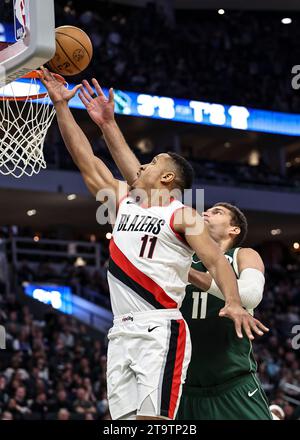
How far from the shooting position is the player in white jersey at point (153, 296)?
466 centimetres

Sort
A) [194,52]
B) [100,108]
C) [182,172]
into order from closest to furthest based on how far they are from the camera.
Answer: [182,172], [100,108], [194,52]

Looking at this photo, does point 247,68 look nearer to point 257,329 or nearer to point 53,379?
point 53,379

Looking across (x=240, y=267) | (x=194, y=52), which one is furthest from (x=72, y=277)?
(x=240, y=267)

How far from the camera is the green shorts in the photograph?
226 inches

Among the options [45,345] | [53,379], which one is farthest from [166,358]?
[45,345]

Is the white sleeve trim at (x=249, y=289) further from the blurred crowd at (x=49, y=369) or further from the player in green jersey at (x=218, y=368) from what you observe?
the blurred crowd at (x=49, y=369)

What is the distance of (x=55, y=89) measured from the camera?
5551 millimetres

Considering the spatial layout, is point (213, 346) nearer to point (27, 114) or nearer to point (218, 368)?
point (218, 368)

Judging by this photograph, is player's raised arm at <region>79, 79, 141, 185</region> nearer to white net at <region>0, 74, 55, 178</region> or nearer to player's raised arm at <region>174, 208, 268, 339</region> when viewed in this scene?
white net at <region>0, 74, 55, 178</region>

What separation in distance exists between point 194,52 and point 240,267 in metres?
24.6

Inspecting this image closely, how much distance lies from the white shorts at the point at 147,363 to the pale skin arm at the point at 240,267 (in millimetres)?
499

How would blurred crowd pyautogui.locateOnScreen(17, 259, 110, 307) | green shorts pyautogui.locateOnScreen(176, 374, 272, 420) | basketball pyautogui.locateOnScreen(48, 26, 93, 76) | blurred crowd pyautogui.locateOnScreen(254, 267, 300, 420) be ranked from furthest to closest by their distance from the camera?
blurred crowd pyautogui.locateOnScreen(17, 259, 110, 307), blurred crowd pyautogui.locateOnScreen(254, 267, 300, 420), basketball pyautogui.locateOnScreen(48, 26, 93, 76), green shorts pyautogui.locateOnScreen(176, 374, 272, 420)

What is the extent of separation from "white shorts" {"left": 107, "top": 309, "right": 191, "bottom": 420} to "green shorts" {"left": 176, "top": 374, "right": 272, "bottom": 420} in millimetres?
1034

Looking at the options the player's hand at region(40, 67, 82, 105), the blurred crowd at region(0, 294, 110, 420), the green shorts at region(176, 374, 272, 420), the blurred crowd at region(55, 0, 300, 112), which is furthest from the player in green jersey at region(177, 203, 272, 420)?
the blurred crowd at region(55, 0, 300, 112)
